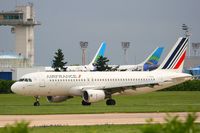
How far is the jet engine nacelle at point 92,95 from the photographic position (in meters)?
54.4

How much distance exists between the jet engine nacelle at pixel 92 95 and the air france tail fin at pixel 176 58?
8.63 metres

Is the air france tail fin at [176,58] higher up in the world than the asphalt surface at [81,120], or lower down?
higher up

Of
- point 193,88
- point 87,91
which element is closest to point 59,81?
point 87,91

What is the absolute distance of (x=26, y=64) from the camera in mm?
139375

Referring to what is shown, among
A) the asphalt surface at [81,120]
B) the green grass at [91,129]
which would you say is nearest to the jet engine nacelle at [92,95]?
the asphalt surface at [81,120]

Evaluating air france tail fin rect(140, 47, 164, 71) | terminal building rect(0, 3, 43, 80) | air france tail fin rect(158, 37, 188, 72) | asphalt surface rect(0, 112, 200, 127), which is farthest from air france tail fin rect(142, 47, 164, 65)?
asphalt surface rect(0, 112, 200, 127)

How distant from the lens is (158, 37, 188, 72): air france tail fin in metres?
61.9

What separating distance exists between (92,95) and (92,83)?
3.69 metres

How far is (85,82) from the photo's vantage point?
57969 millimetres

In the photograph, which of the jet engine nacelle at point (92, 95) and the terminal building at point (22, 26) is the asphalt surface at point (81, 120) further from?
the terminal building at point (22, 26)

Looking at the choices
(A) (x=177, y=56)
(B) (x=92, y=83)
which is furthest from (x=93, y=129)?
(A) (x=177, y=56)

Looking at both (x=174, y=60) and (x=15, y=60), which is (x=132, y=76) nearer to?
(x=174, y=60)

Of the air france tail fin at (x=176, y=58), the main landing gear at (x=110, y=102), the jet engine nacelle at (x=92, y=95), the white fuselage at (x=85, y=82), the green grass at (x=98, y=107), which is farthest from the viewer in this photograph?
the air france tail fin at (x=176, y=58)

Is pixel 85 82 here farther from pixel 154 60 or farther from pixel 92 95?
pixel 154 60
